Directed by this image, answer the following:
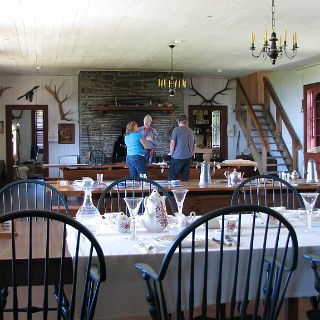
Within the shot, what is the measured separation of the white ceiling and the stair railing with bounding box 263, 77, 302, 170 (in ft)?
3.90

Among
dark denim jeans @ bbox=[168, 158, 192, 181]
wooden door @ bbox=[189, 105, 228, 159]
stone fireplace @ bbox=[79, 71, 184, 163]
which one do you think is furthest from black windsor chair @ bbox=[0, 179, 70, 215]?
wooden door @ bbox=[189, 105, 228, 159]

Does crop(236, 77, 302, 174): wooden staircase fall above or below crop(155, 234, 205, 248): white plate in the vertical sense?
above

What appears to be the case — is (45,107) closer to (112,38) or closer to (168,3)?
(112,38)

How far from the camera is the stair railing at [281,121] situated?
40.2 feet

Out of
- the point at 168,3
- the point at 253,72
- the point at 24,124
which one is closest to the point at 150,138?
the point at 168,3

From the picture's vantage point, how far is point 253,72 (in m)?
13.4

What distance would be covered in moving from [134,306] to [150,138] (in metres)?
6.48

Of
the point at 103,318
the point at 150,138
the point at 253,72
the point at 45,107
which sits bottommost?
the point at 103,318

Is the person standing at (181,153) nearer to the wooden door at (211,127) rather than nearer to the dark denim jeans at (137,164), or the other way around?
the dark denim jeans at (137,164)

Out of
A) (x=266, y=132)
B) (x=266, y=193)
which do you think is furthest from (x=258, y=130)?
(x=266, y=193)

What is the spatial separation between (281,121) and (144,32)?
19.6ft

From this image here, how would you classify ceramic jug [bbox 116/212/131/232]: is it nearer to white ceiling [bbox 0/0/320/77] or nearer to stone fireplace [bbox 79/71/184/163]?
white ceiling [bbox 0/0/320/77]

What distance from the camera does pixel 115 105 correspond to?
12656 millimetres

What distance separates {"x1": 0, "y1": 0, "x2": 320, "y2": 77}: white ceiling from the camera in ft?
22.1
